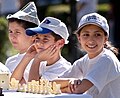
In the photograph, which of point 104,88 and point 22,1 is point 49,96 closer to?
point 104,88

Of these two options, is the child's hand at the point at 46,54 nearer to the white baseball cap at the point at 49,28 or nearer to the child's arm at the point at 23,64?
the white baseball cap at the point at 49,28

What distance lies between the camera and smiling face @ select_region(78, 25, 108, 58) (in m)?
5.67

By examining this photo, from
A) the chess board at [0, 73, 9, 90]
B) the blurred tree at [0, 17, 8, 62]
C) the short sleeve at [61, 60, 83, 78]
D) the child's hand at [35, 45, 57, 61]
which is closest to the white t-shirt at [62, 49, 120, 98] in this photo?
the short sleeve at [61, 60, 83, 78]

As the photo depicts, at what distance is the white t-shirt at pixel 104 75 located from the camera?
17.8 ft

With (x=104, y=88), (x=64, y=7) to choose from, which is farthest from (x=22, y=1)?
(x=64, y=7)

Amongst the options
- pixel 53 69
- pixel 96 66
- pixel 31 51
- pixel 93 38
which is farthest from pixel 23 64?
pixel 96 66

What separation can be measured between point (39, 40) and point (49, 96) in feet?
3.79

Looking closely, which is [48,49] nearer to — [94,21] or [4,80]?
[94,21]

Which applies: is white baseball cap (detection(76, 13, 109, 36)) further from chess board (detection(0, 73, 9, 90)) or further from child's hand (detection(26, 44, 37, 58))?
chess board (detection(0, 73, 9, 90))

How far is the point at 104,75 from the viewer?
5.46 meters

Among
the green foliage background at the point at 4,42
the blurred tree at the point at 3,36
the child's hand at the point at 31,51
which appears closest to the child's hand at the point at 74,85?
the child's hand at the point at 31,51

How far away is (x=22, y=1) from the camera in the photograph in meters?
9.89

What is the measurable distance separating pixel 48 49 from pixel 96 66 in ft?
2.07

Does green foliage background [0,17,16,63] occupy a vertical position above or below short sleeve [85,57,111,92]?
above
